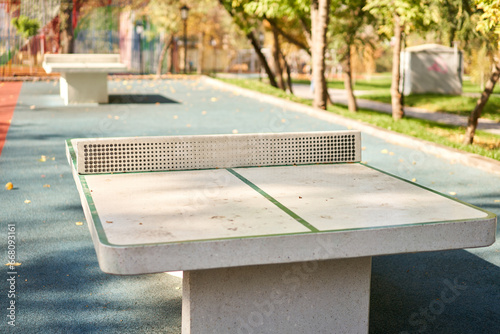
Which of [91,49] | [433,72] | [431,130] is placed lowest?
[431,130]

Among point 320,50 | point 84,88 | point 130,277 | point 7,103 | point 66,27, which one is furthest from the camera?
point 66,27

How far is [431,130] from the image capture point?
58.9 feet

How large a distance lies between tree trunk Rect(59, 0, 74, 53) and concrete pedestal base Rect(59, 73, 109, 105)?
11.4m

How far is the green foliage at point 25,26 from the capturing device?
87.4 ft

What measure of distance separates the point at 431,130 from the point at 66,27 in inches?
681

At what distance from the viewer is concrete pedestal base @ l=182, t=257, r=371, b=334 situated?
3.75 metres

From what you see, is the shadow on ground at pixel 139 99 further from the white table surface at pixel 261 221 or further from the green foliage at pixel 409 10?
the white table surface at pixel 261 221

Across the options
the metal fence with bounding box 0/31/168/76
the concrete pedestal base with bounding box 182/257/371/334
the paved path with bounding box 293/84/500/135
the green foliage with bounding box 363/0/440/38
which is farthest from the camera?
the metal fence with bounding box 0/31/168/76

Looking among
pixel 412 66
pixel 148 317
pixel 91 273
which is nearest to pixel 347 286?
pixel 148 317

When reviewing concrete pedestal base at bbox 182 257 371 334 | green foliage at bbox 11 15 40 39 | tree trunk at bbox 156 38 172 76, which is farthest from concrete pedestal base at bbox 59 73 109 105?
concrete pedestal base at bbox 182 257 371 334

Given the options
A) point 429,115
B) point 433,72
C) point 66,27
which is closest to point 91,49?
point 66,27

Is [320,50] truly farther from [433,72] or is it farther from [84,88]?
[433,72]

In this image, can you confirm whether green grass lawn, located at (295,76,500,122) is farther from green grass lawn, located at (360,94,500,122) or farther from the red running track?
the red running track

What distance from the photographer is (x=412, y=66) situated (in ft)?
91.7
